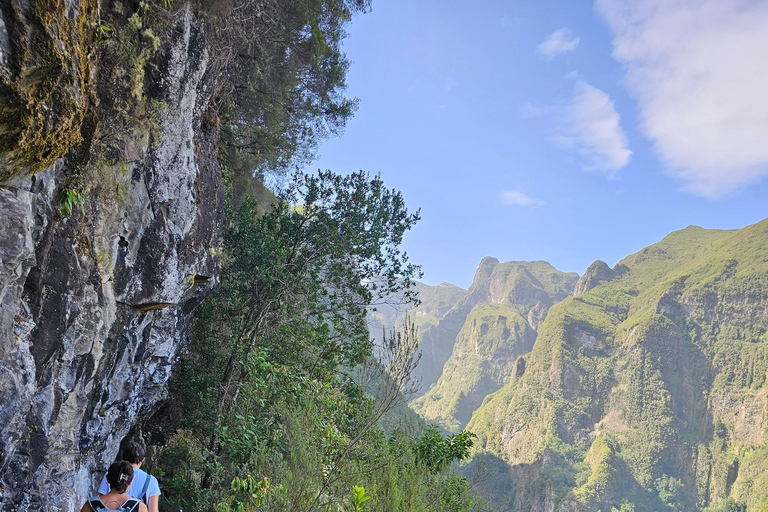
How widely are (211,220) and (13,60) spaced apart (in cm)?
393

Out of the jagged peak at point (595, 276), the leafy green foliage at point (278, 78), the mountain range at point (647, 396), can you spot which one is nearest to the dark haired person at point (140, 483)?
the leafy green foliage at point (278, 78)

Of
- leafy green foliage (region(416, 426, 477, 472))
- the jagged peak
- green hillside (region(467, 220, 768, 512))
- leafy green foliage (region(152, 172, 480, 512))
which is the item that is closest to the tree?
leafy green foliage (region(152, 172, 480, 512))

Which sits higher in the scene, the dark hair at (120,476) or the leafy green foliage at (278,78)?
the leafy green foliage at (278,78)

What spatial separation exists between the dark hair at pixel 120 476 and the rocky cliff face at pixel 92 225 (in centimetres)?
130

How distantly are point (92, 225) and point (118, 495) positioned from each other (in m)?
2.75

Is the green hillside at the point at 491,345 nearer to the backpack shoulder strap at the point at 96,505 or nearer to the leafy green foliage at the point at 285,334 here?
the leafy green foliage at the point at 285,334

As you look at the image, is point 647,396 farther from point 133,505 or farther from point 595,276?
point 133,505

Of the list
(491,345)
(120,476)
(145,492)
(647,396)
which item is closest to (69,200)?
(120,476)

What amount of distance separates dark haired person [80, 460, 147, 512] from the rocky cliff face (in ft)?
4.20

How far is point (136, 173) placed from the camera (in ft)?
15.3

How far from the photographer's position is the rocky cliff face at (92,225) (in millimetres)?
2838

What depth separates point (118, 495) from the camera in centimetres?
245

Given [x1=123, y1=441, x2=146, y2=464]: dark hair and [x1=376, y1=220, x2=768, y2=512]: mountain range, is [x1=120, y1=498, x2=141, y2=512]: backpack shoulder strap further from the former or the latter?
[x1=376, y1=220, x2=768, y2=512]: mountain range

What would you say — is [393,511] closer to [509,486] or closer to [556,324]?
[509,486]
